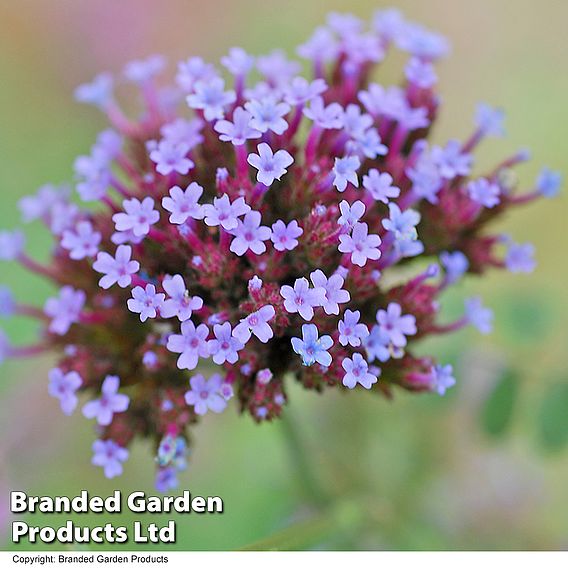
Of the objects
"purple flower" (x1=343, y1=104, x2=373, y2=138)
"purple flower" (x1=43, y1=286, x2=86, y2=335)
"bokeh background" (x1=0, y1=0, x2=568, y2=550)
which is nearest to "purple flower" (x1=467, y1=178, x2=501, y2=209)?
"purple flower" (x1=343, y1=104, x2=373, y2=138)

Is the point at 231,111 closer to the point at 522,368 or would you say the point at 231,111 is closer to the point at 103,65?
the point at 522,368

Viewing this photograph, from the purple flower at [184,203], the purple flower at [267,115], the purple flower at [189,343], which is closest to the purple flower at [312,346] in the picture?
the purple flower at [189,343]

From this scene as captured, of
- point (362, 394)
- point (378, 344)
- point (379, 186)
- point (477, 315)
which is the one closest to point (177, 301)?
point (378, 344)

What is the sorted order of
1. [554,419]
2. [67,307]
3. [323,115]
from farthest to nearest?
[554,419] < [67,307] < [323,115]

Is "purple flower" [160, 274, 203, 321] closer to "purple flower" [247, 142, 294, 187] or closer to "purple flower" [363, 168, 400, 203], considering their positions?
"purple flower" [247, 142, 294, 187]

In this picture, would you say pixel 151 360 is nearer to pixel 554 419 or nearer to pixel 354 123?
pixel 354 123

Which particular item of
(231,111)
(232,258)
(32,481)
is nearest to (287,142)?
(231,111)
